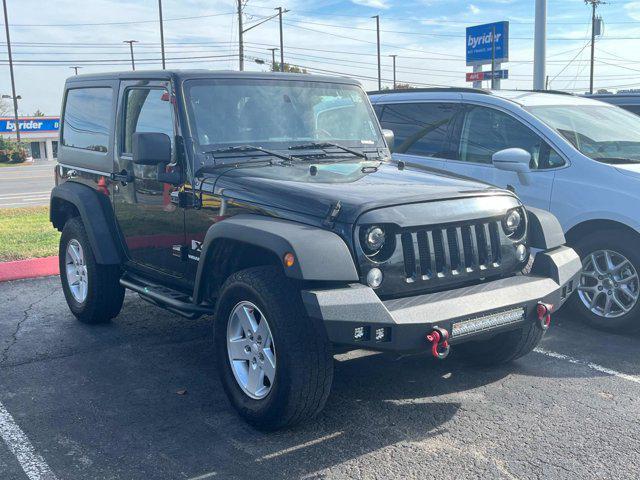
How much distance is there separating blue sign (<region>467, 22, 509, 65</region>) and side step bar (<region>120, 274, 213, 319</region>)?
21.0 meters

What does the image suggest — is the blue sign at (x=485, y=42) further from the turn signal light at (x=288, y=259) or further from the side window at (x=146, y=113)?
the turn signal light at (x=288, y=259)

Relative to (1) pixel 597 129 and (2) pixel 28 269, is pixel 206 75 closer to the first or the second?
(1) pixel 597 129

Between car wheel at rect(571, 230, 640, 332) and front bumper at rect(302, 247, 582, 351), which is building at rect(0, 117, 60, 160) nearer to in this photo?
car wheel at rect(571, 230, 640, 332)

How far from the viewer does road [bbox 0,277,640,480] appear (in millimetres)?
3684

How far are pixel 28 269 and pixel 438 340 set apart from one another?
6.27 meters

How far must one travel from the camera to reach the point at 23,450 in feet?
12.8

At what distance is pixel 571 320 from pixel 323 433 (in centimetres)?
317

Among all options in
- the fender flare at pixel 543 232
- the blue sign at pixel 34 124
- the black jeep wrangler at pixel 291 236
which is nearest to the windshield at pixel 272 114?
the black jeep wrangler at pixel 291 236

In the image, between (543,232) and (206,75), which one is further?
(206,75)

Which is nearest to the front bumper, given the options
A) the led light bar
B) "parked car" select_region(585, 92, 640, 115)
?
the led light bar

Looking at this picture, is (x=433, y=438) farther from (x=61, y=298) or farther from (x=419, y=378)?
(x=61, y=298)

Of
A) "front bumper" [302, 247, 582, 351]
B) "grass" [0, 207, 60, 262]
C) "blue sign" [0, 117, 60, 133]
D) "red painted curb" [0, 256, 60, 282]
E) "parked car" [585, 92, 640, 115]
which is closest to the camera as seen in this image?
"front bumper" [302, 247, 582, 351]

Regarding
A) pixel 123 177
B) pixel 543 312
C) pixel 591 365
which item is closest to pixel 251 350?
pixel 543 312

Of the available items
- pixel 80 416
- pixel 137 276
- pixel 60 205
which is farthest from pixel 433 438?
pixel 60 205
